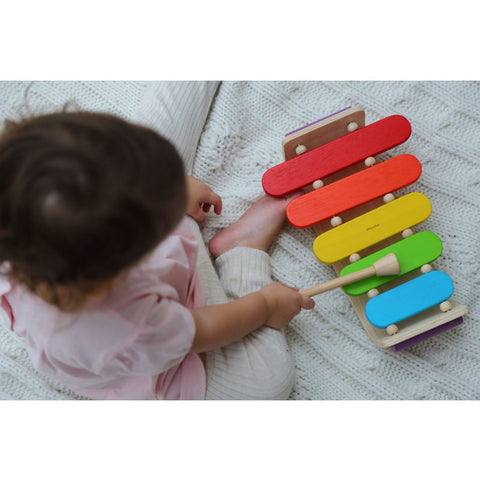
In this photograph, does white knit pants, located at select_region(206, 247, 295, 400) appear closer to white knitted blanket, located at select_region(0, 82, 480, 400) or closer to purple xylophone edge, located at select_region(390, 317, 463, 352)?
white knitted blanket, located at select_region(0, 82, 480, 400)

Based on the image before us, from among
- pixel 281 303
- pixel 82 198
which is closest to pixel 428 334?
pixel 281 303

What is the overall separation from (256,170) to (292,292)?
0.27 m

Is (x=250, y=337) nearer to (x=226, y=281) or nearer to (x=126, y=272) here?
(x=226, y=281)

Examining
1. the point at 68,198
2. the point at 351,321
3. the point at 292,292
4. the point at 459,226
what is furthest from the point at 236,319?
the point at 459,226

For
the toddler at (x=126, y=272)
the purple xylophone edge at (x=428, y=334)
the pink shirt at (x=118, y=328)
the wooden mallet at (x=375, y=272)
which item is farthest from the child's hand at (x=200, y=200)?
the purple xylophone edge at (x=428, y=334)

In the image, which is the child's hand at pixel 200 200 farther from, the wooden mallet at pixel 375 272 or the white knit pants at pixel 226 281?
the wooden mallet at pixel 375 272

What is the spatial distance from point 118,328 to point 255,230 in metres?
0.38

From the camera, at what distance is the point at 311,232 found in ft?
3.31

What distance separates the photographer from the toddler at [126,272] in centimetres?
55

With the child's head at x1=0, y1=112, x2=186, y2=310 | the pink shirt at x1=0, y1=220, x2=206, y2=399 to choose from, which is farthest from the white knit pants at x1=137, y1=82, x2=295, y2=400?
the child's head at x1=0, y1=112, x2=186, y2=310

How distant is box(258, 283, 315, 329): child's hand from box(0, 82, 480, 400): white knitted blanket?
7cm

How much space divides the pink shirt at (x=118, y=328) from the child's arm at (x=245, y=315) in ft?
0.14

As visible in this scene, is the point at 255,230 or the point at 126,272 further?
the point at 255,230

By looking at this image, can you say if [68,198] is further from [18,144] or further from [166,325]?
[166,325]
